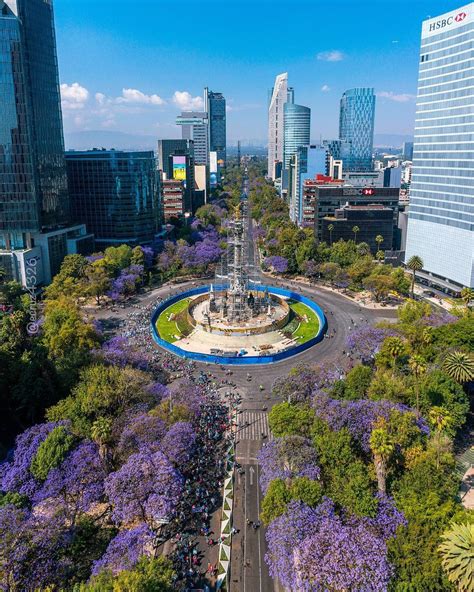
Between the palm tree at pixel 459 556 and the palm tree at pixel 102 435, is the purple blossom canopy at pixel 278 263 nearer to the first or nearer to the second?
the palm tree at pixel 102 435

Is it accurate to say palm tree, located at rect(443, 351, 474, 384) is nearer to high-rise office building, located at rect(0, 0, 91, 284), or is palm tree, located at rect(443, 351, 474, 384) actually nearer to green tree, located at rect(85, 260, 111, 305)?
green tree, located at rect(85, 260, 111, 305)

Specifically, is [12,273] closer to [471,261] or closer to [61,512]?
[61,512]

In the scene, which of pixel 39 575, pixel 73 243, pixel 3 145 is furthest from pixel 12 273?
pixel 39 575

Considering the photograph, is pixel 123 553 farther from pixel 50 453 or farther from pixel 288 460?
pixel 288 460

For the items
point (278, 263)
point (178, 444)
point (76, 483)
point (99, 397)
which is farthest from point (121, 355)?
point (278, 263)

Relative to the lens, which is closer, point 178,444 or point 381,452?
point 381,452

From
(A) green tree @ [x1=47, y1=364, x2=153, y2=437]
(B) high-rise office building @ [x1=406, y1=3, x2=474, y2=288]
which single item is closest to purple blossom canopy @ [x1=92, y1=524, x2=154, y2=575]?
(A) green tree @ [x1=47, y1=364, x2=153, y2=437]
